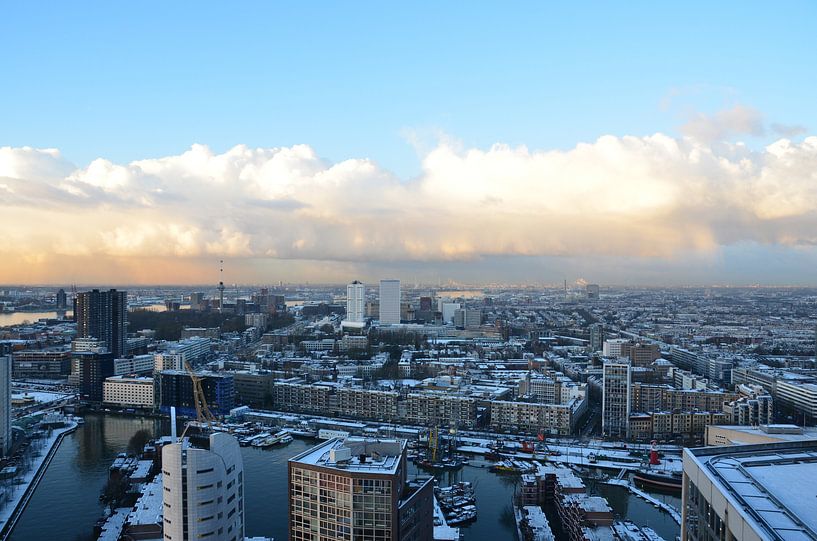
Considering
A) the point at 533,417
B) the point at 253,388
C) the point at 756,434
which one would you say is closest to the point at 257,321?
the point at 253,388

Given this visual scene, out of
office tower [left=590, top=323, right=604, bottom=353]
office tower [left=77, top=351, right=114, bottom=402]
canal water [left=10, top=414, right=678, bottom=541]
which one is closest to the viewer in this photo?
canal water [left=10, top=414, right=678, bottom=541]

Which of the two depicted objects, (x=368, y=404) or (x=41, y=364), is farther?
(x=41, y=364)

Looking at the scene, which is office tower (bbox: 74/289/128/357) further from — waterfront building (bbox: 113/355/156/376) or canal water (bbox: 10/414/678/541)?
canal water (bbox: 10/414/678/541)

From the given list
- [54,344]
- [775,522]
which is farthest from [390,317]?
[775,522]

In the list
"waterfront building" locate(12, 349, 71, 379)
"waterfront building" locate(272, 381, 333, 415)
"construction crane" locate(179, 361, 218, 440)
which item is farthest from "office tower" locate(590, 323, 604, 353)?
"waterfront building" locate(12, 349, 71, 379)

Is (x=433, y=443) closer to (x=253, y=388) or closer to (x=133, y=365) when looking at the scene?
(x=253, y=388)

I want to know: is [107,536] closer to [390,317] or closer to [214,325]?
[214,325]

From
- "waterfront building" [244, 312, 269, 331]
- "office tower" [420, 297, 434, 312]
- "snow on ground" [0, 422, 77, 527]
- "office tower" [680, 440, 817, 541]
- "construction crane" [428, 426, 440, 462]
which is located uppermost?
"office tower" [680, 440, 817, 541]
